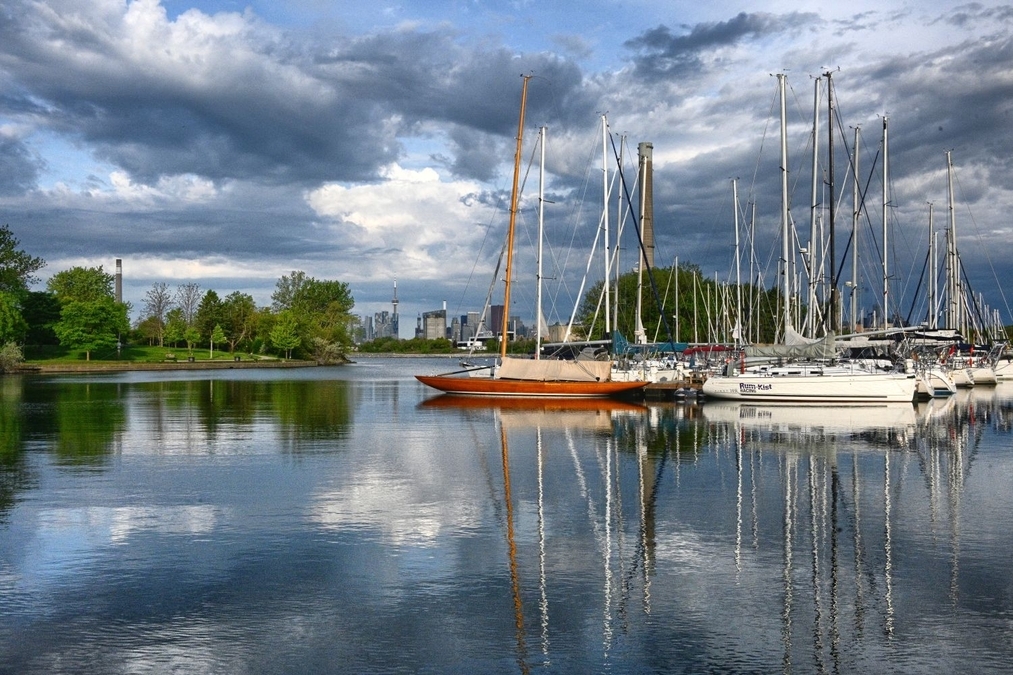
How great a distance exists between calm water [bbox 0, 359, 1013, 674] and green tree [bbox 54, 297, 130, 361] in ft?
321

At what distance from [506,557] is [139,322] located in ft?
526

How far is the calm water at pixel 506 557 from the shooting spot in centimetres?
854

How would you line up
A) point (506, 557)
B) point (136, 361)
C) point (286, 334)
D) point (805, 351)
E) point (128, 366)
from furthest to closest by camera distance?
point (286, 334), point (136, 361), point (128, 366), point (805, 351), point (506, 557)

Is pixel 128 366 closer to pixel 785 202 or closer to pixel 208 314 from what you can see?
pixel 208 314

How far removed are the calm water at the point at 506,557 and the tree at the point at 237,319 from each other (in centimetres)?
12808

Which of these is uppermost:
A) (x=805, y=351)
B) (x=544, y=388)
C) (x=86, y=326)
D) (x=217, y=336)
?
(x=86, y=326)

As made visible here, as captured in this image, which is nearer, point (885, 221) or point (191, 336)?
point (885, 221)

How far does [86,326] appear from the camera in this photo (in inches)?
4589

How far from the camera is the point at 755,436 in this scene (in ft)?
89.0

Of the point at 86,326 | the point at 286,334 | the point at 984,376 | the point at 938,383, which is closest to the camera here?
the point at 938,383

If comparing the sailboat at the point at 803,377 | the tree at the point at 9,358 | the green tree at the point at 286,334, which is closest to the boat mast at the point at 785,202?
the sailboat at the point at 803,377

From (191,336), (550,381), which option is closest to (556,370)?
(550,381)

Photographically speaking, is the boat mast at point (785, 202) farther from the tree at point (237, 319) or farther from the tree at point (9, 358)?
the tree at point (237, 319)

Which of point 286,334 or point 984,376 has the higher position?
point 286,334
